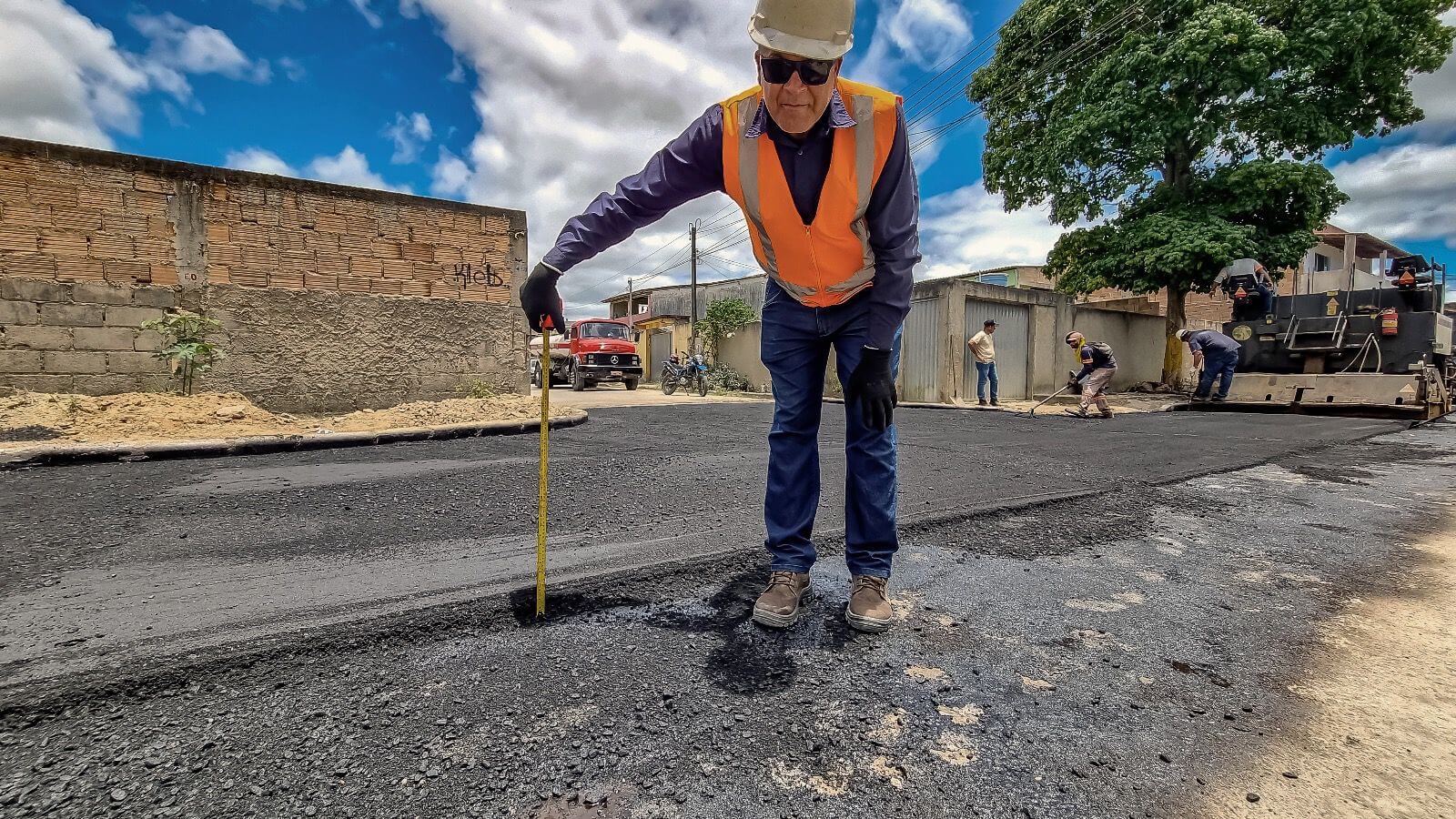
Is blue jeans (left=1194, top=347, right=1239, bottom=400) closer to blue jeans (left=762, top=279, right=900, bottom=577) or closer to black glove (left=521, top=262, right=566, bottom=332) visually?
blue jeans (left=762, top=279, right=900, bottom=577)

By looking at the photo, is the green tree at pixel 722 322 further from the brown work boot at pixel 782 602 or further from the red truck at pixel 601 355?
the brown work boot at pixel 782 602

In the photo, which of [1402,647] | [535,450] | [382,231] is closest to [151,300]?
[382,231]

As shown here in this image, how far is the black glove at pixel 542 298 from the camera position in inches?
71.5

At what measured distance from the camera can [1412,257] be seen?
28.8 feet

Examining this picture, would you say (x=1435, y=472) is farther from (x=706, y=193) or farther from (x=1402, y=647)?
(x=706, y=193)

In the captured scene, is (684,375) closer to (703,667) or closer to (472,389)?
(472,389)

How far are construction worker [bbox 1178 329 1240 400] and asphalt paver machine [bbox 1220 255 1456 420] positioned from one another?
0.53ft

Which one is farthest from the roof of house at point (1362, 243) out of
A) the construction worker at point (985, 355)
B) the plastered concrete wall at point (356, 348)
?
the plastered concrete wall at point (356, 348)

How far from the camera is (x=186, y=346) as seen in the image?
632 centimetres

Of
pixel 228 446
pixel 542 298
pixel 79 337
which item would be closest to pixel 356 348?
pixel 79 337

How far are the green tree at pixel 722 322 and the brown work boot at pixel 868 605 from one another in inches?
663

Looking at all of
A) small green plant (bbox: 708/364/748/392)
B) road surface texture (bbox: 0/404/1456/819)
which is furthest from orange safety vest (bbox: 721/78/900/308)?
small green plant (bbox: 708/364/748/392)

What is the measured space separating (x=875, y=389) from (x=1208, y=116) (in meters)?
15.3

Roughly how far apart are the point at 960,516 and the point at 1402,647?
143 cm
